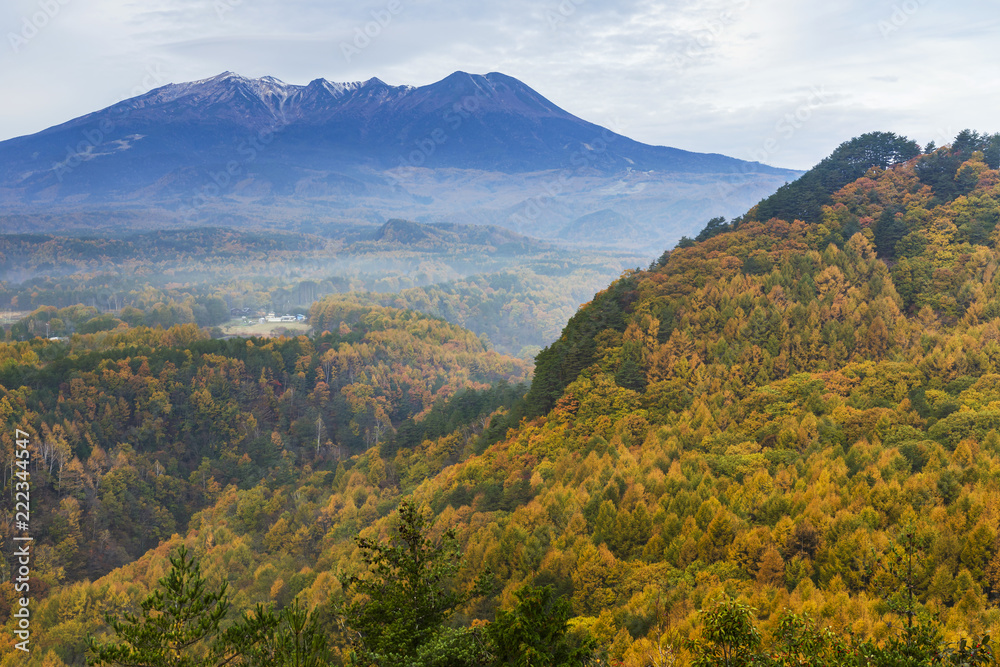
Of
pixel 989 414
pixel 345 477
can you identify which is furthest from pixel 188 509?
pixel 989 414

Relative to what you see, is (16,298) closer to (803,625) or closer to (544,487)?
(544,487)

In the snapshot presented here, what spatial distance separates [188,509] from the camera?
69.6 meters

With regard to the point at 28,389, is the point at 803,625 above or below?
above

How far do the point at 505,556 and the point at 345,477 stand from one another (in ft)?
124

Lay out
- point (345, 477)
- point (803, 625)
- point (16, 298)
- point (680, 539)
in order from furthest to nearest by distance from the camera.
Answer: point (16, 298), point (345, 477), point (680, 539), point (803, 625)

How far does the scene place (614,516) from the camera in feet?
87.5

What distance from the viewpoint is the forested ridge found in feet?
59.3

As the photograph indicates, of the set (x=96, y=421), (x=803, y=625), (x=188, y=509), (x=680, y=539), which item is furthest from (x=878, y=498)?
(x=96, y=421)

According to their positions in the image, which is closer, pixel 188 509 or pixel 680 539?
pixel 680 539

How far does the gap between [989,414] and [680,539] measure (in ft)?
45.1

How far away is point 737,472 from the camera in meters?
27.5

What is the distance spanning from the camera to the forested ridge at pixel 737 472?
59.3 ft

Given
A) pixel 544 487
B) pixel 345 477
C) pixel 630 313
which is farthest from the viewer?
pixel 345 477

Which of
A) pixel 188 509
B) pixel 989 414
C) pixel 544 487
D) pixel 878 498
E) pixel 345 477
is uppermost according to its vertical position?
pixel 989 414
